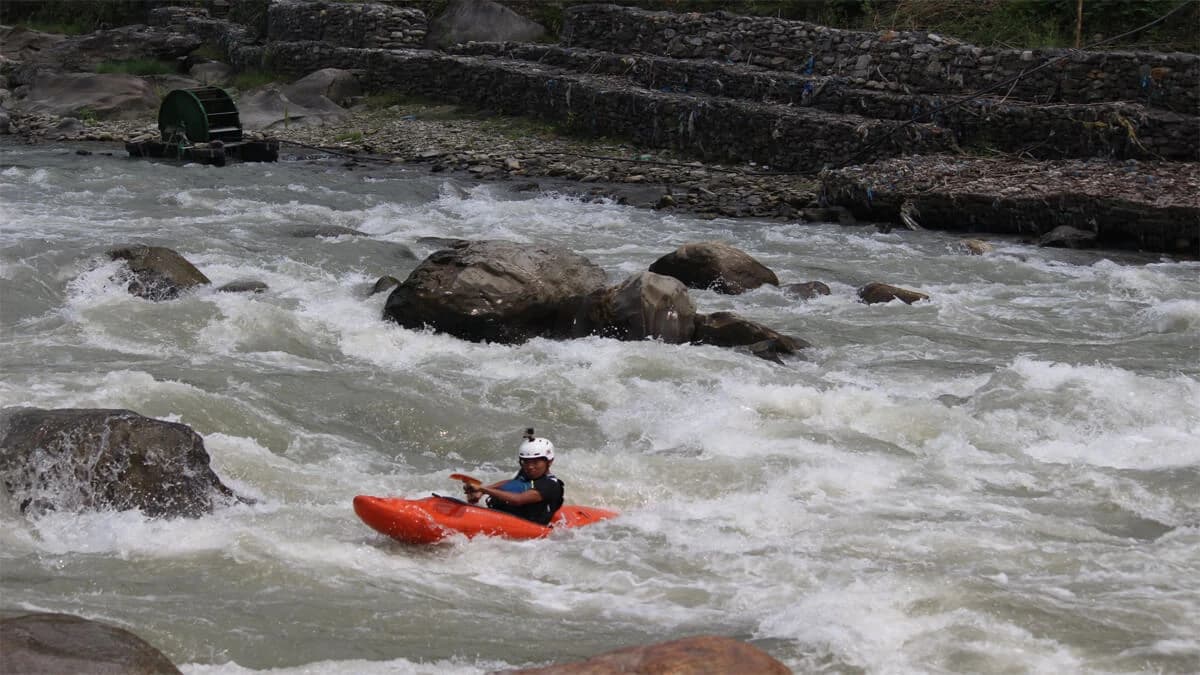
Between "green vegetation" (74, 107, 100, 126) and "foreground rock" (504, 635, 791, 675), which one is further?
"green vegetation" (74, 107, 100, 126)

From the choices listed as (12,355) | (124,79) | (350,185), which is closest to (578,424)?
(12,355)

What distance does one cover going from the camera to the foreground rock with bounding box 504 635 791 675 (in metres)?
4.21

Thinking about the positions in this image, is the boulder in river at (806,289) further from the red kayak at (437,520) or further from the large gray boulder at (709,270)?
the red kayak at (437,520)

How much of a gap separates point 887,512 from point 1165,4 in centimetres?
1281

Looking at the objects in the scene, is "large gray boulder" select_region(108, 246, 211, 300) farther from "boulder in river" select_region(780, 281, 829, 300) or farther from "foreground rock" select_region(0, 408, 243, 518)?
"boulder in river" select_region(780, 281, 829, 300)

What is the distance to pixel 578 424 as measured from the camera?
309 inches

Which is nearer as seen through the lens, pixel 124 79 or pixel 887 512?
pixel 887 512

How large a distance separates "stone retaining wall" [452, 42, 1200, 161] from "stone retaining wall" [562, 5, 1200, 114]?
32 centimetres

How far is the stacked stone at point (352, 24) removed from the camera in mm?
24281

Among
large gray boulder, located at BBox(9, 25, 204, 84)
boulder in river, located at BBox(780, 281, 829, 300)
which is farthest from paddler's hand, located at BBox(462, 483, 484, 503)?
large gray boulder, located at BBox(9, 25, 204, 84)

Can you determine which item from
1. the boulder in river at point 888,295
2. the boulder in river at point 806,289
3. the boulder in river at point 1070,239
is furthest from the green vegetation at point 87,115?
the boulder in river at point 1070,239

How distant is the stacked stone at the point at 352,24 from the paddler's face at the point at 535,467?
19.0 metres

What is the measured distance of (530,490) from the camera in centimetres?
612

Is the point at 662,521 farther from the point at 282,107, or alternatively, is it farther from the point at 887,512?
the point at 282,107
